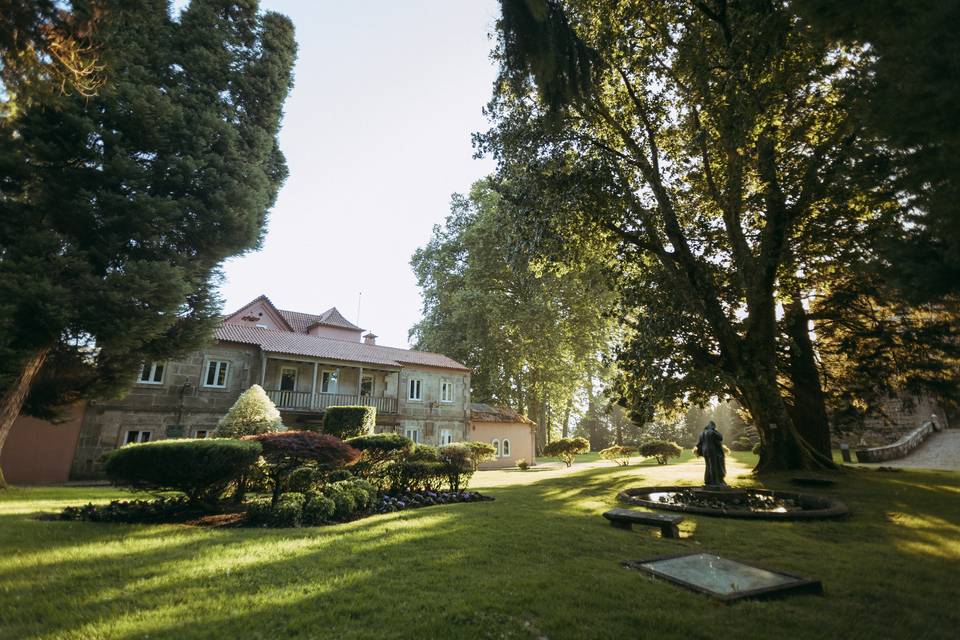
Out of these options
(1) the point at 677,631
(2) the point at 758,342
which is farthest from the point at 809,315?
(1) the point at 677,631

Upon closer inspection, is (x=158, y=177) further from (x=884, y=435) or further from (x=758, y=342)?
(x=884, y=435)

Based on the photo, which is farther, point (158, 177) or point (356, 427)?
point (356, 427)

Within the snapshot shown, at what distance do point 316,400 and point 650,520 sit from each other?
70.2 ft

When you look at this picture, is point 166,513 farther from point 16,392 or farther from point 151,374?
point 151,374

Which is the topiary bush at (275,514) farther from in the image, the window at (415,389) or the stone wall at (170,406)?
the window at (415,389)

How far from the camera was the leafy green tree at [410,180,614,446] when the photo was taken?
32562mm

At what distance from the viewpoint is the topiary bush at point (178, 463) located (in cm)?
719

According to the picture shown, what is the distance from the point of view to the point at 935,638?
343cm

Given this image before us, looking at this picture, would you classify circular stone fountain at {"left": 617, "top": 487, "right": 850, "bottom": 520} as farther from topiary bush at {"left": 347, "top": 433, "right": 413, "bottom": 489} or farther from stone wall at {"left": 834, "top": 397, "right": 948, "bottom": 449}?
stone wall at {"left": 834, "top": 397, "right": 948, "bottom": 449}

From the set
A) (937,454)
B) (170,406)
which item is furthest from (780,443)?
(170,406)

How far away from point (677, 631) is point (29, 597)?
5.63 metres

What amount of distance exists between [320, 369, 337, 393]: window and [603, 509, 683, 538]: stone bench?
2235 centimetres

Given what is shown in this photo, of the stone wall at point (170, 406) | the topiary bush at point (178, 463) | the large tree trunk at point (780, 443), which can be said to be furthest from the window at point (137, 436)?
the large tree trunk at point (780, 443)

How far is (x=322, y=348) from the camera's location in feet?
86.8
